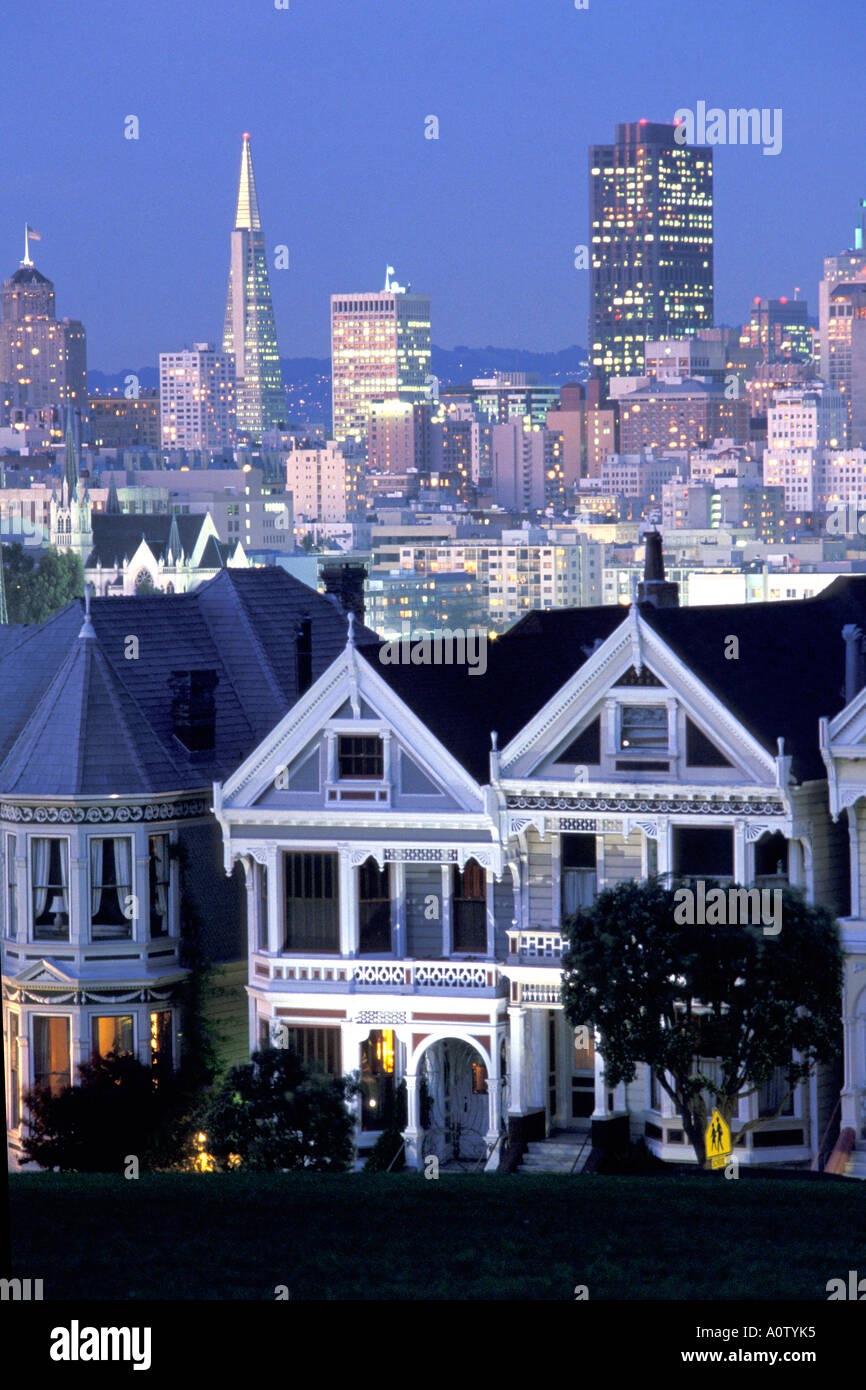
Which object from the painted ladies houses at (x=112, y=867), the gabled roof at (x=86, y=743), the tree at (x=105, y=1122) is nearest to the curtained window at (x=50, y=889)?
the painted ladies houses at (x=112, y=867)

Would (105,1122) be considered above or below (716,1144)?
below

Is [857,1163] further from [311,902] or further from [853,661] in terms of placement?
[311,902]

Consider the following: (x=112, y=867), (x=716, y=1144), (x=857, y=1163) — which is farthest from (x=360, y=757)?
(x=857, y=1163)

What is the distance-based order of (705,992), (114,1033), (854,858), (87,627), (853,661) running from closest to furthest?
(705,992) → (854,858) → (853,661) → (114,1033) → (87,627)

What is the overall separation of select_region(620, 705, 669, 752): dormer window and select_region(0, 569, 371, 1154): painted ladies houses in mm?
6549

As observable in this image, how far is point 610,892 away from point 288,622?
36.8ft

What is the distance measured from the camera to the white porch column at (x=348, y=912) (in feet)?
113

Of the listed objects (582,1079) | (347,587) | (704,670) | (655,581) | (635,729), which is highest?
(347,587)

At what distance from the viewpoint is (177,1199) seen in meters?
27.1

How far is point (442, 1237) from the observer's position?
82.8 feet

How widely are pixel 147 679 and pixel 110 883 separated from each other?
3668 mm
